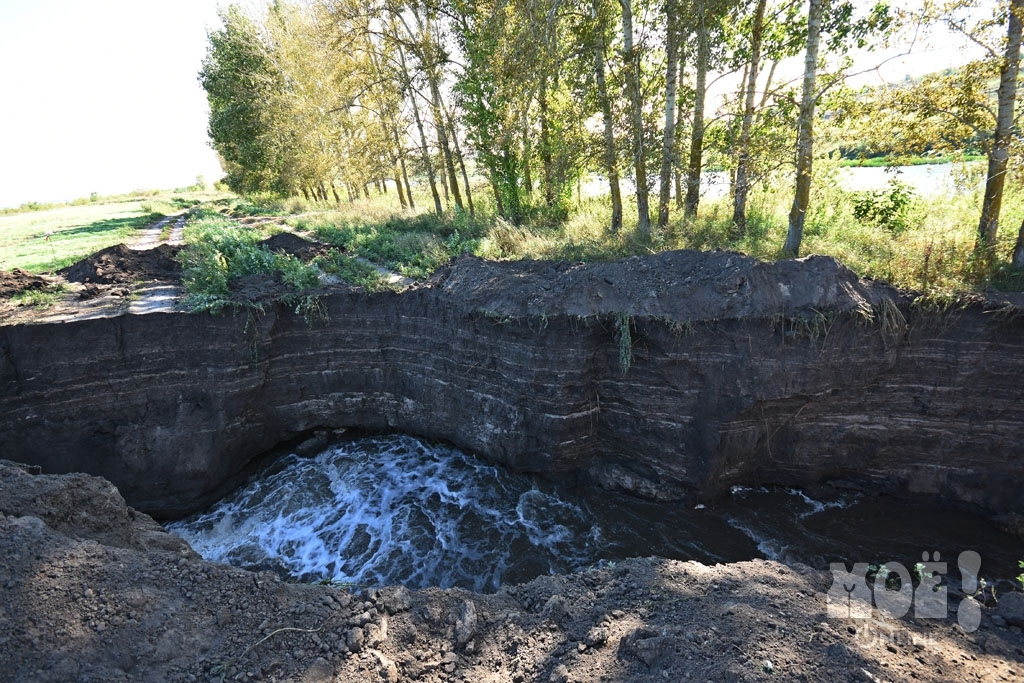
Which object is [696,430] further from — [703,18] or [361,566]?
[703,18]

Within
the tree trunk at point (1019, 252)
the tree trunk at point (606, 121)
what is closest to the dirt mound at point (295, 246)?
the tree trunk at point (606, 121)

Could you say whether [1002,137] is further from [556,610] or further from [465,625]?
[465,625]

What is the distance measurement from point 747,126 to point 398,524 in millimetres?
8980

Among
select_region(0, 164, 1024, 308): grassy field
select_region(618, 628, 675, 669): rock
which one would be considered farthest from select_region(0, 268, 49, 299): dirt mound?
select_region(618, 628, 675, 669): rock

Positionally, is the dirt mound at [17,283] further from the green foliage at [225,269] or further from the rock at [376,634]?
the rock at [376,634]

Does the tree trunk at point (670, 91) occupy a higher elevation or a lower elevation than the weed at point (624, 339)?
higher

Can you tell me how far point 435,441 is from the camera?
826 centimetres

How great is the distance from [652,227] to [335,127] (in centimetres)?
1414

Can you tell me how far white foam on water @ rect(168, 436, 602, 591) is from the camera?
5906 mm

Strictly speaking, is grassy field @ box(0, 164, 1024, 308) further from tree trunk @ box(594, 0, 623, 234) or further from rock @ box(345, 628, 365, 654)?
rock @ box(345, 628, 365, 654)

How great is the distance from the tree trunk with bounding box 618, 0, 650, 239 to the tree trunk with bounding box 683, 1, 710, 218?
3.29 ft

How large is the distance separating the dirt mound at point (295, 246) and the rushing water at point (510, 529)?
5.13 meters

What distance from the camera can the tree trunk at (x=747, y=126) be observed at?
7691 millimetres

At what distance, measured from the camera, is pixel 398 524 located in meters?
6.62
